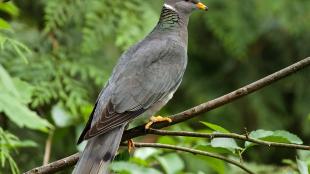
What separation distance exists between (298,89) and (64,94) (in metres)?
2.23

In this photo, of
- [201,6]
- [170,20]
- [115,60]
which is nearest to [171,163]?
[170,20]

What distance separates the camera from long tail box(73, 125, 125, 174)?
2.60 meters

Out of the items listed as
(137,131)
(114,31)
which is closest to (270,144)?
(137,131)

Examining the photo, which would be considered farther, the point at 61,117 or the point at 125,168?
the point at 61,117

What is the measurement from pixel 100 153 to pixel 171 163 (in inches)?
15.3

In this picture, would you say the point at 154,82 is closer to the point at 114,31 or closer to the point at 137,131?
the point at 137,131

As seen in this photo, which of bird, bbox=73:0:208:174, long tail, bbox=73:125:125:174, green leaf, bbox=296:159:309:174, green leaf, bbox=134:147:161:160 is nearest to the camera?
green leaf, bbox=296:159:309:174

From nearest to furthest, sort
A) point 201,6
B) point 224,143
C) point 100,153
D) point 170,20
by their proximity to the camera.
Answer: point 224,143 → point 100,153 → point 170,20 → point 201,6

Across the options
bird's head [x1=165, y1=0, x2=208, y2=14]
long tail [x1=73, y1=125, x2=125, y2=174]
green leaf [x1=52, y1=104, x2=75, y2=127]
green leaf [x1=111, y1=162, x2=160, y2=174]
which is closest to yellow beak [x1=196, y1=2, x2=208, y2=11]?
bird's head [x1=165, y1=0, x2=208, y2=14]

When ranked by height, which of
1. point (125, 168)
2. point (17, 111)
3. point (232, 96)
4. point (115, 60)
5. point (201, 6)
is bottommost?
point (125, 168)

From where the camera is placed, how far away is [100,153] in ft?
8.91

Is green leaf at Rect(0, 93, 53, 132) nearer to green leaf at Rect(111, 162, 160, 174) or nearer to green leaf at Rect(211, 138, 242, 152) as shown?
green leaf at Rect(111, 162, 160, 174)

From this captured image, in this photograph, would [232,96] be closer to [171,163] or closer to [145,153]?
[171,163]

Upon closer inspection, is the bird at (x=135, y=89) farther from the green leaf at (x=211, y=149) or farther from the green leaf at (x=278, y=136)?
the green leaf at (x=278, y=136)
